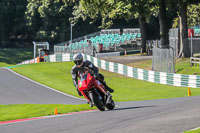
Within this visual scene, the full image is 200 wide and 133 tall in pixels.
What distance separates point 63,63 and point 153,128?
37390mm

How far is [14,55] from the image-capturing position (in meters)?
70.9

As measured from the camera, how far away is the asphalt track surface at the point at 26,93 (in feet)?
78.5

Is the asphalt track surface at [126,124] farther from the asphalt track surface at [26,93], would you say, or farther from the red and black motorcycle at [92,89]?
the asphalt track surface at [26,93]

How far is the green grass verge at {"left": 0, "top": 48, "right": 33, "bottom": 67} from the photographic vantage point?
6826 cm

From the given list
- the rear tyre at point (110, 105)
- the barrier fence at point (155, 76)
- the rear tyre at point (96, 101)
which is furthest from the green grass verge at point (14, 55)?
the rear tyre at point (96, 101)

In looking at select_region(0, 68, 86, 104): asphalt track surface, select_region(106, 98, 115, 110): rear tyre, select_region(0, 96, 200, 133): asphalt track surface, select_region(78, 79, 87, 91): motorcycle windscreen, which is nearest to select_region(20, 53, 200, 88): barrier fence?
select_region(0, 68, 86, 104): asphalt track surface

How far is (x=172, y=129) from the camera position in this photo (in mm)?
9523

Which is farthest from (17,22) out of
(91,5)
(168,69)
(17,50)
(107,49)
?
(168,69)

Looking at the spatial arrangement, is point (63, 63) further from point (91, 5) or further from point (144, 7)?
point (144, 7)

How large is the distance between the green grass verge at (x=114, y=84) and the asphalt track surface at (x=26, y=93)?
1276 mm

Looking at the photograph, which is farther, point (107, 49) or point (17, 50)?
point (17, 50)

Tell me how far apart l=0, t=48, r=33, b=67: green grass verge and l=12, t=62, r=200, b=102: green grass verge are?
22905 millimetres

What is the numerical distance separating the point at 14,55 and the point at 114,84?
40.3 m

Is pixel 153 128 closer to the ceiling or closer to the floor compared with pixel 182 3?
closer to the floor
